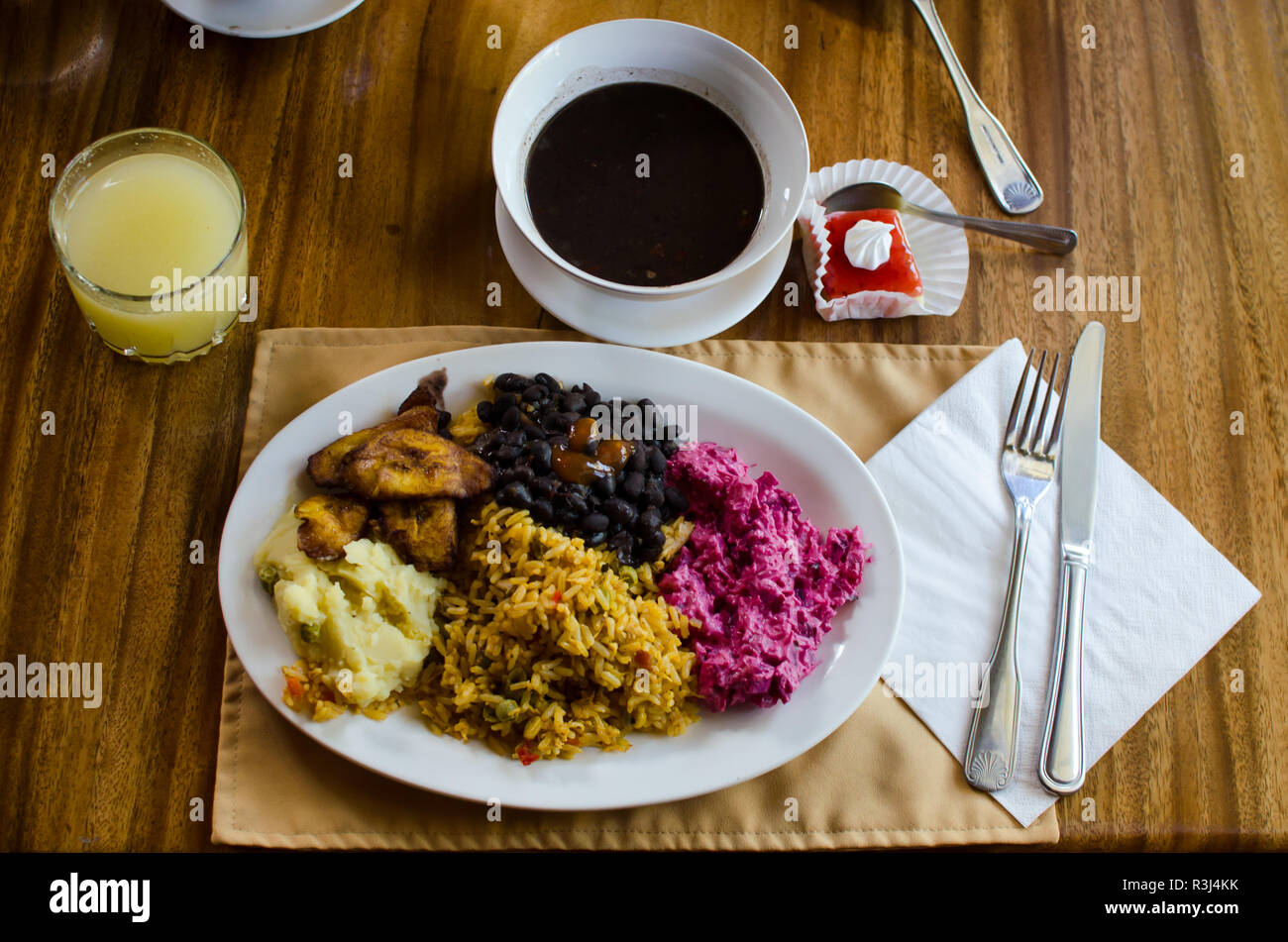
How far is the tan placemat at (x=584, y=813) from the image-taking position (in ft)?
7.43

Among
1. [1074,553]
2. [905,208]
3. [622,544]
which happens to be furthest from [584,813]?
[905,208]

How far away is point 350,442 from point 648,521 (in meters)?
0.73

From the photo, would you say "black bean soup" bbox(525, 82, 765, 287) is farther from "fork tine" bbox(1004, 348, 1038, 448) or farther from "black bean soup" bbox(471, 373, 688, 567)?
"fork tine" bbox(1004, 348, 1038, 448)

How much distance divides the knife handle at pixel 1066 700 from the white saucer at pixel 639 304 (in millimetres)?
1086

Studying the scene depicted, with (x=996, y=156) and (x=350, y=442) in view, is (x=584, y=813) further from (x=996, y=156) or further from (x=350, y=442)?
(x=996, y=156)

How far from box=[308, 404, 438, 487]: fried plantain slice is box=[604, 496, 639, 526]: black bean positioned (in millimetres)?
472

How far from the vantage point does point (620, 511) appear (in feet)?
7.45

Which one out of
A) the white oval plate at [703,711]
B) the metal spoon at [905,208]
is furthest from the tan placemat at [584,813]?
the metal spoon at [905,208]

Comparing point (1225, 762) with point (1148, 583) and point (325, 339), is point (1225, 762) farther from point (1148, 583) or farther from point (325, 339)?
point (325, 339)

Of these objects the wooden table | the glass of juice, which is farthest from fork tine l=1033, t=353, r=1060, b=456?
the glass of juice

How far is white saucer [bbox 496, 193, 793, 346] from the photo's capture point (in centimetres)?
256

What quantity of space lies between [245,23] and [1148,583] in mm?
2827

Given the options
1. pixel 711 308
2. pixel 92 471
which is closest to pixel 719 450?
pixel 711 308

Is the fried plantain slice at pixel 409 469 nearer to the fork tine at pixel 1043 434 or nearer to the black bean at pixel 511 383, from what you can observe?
the black bean at pixel 511 383
